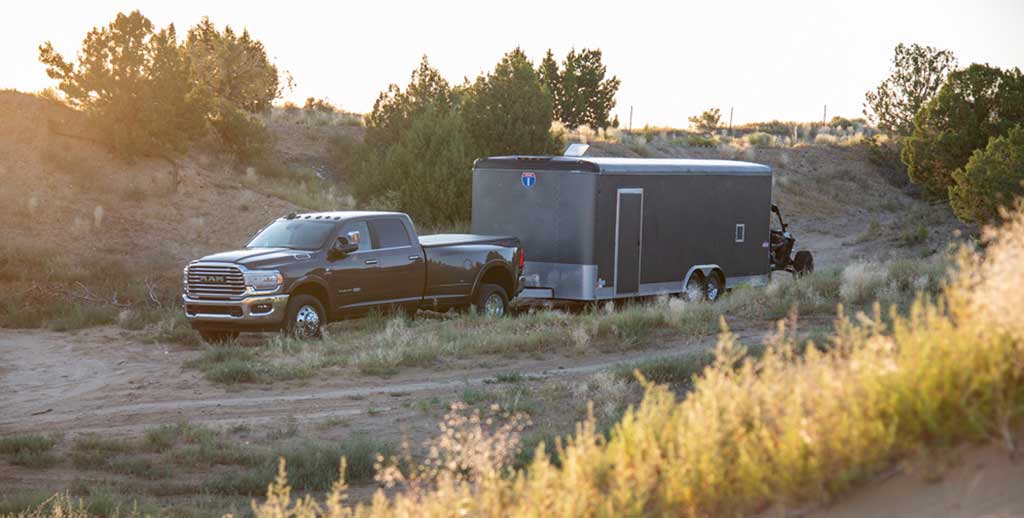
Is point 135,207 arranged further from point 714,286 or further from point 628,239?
point 714,286

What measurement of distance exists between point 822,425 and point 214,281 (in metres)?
12.9

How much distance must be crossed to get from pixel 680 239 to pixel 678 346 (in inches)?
229

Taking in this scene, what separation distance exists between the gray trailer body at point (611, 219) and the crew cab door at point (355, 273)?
3481mm

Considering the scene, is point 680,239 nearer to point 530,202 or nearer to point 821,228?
point 530,202

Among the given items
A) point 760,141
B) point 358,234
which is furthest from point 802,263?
point 760,141

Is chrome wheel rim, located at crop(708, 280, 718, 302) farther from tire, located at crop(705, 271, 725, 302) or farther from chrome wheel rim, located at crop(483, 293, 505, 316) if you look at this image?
chrome wheel rim, located at crop(483, 293, 505, 316)

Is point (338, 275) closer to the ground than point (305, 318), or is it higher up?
higher up

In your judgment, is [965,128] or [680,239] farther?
[965,128]

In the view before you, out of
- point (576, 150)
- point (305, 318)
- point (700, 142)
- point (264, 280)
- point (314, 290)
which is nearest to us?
point (264, 280)

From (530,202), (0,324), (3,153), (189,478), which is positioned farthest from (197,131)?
(189,478)

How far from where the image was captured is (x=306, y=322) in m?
17.2

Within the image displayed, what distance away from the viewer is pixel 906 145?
3816 centimetres

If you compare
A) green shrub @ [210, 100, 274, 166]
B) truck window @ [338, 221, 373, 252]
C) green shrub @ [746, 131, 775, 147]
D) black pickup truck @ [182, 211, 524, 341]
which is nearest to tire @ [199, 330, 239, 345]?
black pickup truck @ [182, 211, 524, 341]

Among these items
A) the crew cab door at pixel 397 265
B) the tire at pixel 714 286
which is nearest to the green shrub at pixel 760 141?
the tire at pixel 714 286
